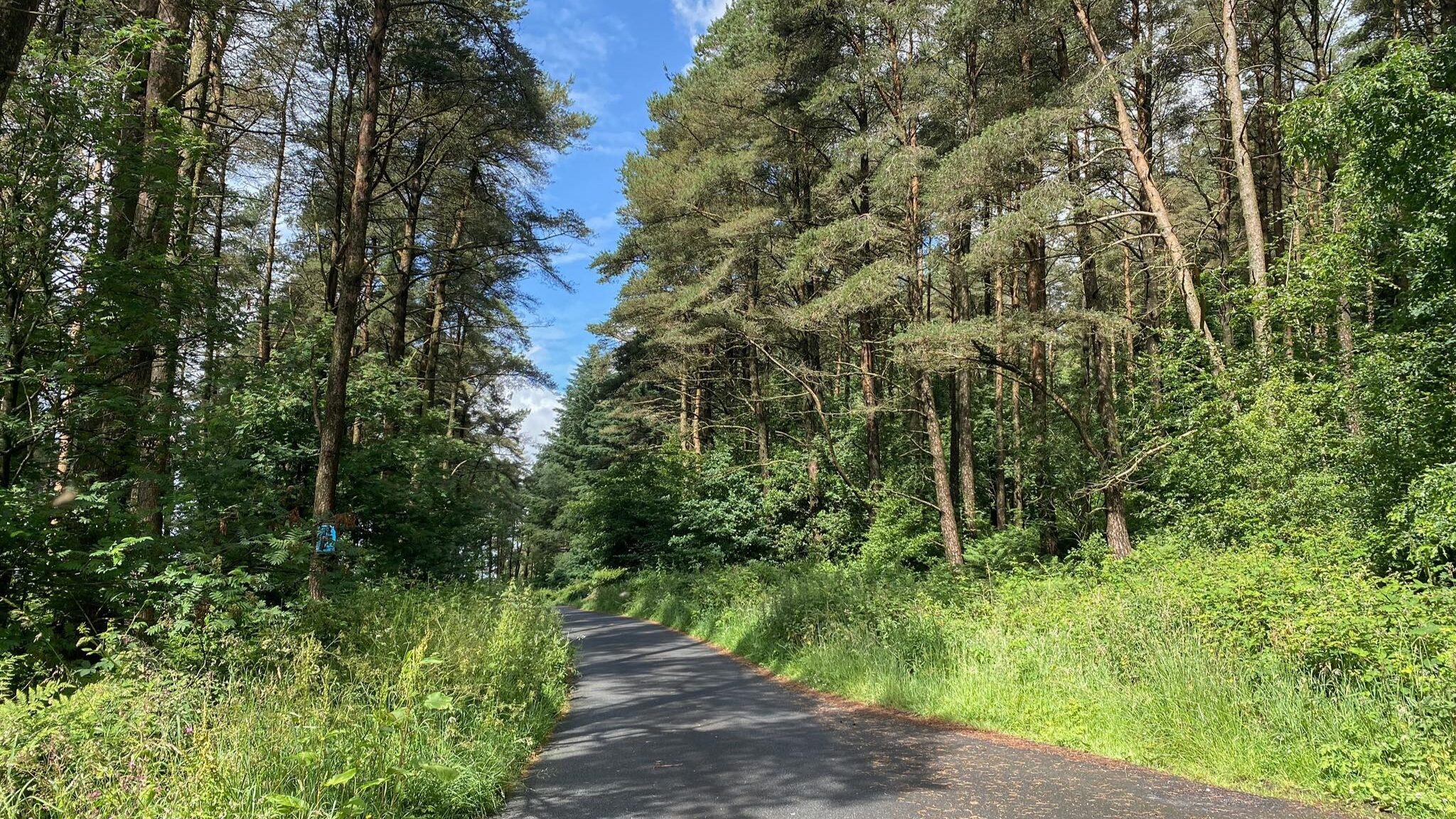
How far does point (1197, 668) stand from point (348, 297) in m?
9.43

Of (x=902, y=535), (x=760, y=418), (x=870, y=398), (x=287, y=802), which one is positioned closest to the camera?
(x=287, y=802)

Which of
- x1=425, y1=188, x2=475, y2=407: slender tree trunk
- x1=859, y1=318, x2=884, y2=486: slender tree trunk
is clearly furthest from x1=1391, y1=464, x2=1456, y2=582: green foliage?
x1=425, y1=188, x2=475, y2=407: slender tree trunk

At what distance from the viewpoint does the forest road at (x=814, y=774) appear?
15.3ft

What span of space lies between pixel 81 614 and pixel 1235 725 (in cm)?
934

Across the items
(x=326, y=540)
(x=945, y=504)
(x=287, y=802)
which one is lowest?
(x=287, y=802)

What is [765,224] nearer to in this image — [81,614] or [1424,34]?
[1424,34]

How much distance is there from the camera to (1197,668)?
620cm

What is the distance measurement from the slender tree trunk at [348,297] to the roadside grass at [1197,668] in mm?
6634

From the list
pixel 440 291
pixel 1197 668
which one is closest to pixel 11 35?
pixel 1197 668

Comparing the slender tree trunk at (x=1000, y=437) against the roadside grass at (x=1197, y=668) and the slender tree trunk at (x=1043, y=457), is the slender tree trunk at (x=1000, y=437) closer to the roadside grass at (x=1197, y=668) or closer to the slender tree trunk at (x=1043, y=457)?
the slender tree trunk at (x=1043, y=457)

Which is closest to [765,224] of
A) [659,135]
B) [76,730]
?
[659,135]

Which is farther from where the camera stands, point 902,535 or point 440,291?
point 902,535

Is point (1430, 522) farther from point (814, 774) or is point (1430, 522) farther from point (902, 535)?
point (902, 535)

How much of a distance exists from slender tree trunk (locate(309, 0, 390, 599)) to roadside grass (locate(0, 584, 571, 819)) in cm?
157
